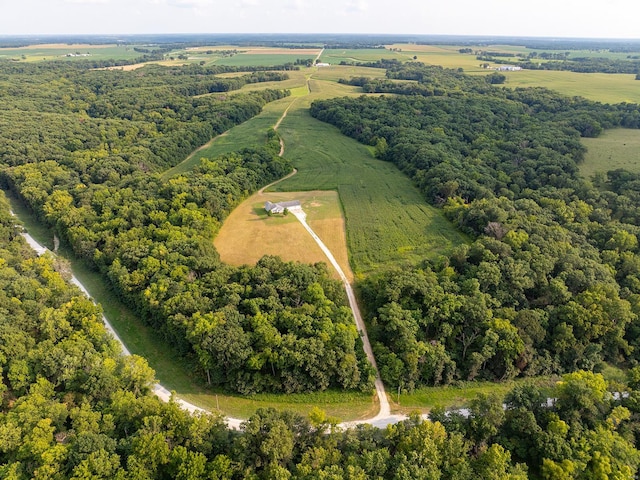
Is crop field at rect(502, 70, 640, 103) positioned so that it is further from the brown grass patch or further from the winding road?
the winding road

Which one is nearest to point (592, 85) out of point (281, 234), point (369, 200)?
point (369, 200)

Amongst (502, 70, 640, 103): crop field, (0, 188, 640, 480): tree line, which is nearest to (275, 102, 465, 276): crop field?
(0, 188, 640, 480): tree line

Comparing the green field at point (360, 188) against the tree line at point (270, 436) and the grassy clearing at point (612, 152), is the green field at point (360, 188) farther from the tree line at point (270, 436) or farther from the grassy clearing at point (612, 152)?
the grassy clearing at point (612, 152)

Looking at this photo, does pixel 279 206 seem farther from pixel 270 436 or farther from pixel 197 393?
pixel 270 436

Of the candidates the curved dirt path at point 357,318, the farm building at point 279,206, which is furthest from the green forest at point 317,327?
the farm building at point 279,206

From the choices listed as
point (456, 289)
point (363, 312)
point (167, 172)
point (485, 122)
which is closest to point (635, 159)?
point (485, 122)

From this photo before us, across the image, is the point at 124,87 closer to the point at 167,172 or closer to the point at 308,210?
the point at 167,172
